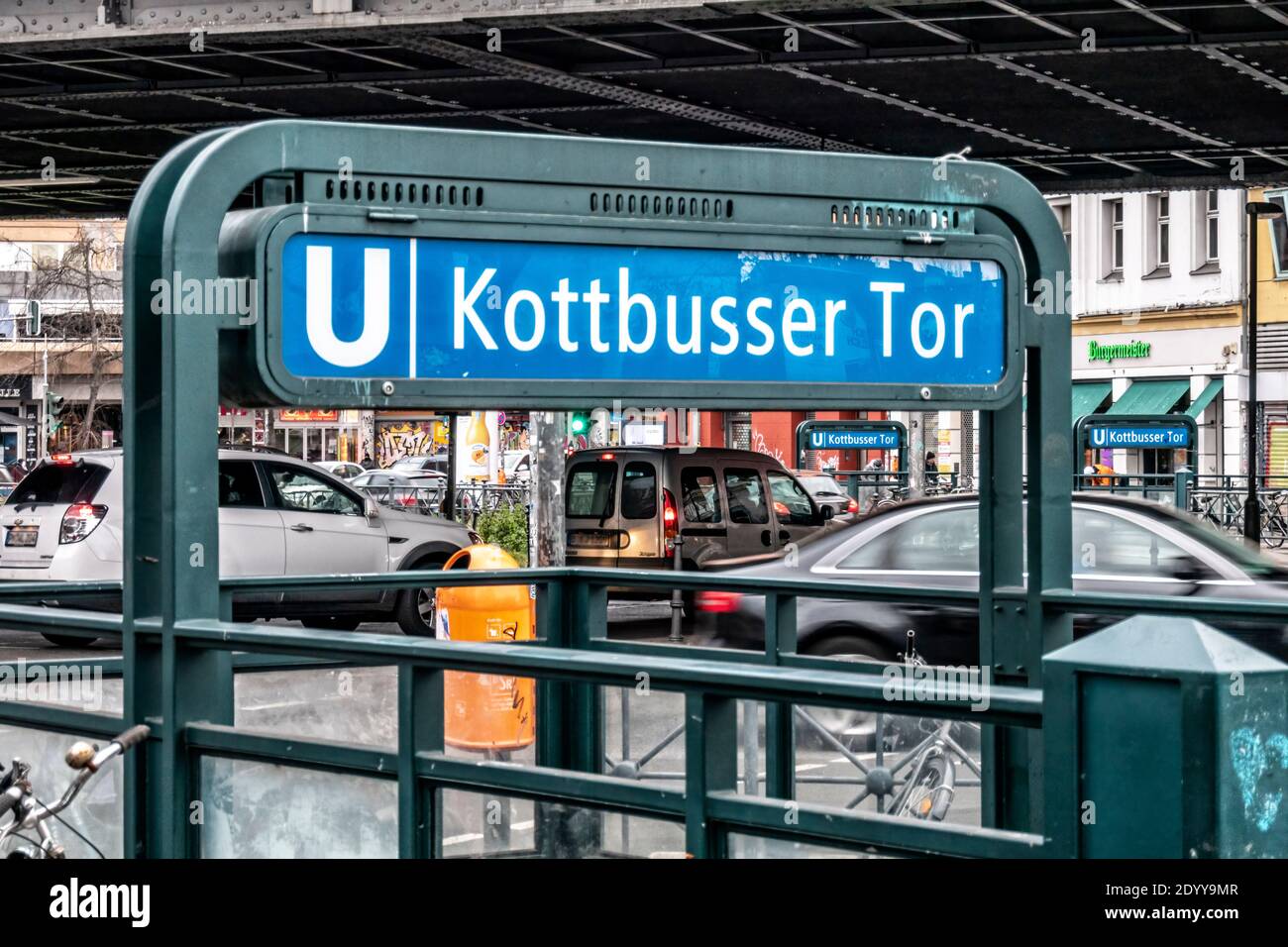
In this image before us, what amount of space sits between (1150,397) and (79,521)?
33.0 metres

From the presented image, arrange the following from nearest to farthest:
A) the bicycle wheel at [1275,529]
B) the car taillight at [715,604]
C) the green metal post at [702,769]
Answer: the green metal post at [702,769]
the car taillight at [715,604]
the bicycle wheel at [1275,529]

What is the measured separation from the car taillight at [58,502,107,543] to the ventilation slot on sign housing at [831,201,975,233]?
12.9 m

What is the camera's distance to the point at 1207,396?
42969 millimetres

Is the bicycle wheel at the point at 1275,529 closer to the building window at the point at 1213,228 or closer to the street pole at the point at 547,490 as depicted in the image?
the building window at the point at 1213,228

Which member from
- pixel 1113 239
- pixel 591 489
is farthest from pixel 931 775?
pixel 1113 239

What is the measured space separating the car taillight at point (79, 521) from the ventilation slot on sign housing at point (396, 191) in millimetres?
12889

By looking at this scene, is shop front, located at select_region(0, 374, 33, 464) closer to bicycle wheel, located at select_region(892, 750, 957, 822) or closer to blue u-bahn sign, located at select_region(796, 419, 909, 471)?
blue u-bahn sign, located at select_region(796, 419, 909, 471)

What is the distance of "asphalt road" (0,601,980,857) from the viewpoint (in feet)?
12.9

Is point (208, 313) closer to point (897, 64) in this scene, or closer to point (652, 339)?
point (652, 339)

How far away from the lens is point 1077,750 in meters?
2.90

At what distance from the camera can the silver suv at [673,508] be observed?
1950cm

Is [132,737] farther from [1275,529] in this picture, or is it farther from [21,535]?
[1275,529]

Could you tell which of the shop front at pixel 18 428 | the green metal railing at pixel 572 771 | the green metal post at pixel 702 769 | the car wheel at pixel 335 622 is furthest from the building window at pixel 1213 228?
the shop front at pixel 18 428
